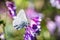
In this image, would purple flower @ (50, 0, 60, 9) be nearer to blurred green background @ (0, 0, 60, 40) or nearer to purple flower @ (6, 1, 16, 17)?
blurred green background @ (0, 0, 60, 40)

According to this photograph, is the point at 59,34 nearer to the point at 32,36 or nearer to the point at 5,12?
the point at 32,36

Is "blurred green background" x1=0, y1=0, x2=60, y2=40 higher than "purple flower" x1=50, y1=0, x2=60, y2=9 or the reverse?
the reverse

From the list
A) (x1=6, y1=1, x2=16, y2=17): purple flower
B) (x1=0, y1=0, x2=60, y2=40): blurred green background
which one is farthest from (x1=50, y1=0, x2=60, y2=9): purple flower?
(x1=6, y1=1, x2=16, y2=17): purple flower

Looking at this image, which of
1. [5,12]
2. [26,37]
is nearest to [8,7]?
[5,12]

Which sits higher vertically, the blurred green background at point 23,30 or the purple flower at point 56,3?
the purple flower at point 56,3

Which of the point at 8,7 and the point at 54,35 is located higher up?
the point at 8,7

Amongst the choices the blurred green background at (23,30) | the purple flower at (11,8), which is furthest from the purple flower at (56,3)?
the purple flower at (11,8)

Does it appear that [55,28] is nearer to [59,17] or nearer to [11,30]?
[59,17]

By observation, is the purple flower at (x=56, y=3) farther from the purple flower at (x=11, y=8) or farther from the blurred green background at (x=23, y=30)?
the purple flower at (x=11, y=8)

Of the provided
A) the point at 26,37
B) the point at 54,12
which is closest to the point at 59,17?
the point at 54,12
